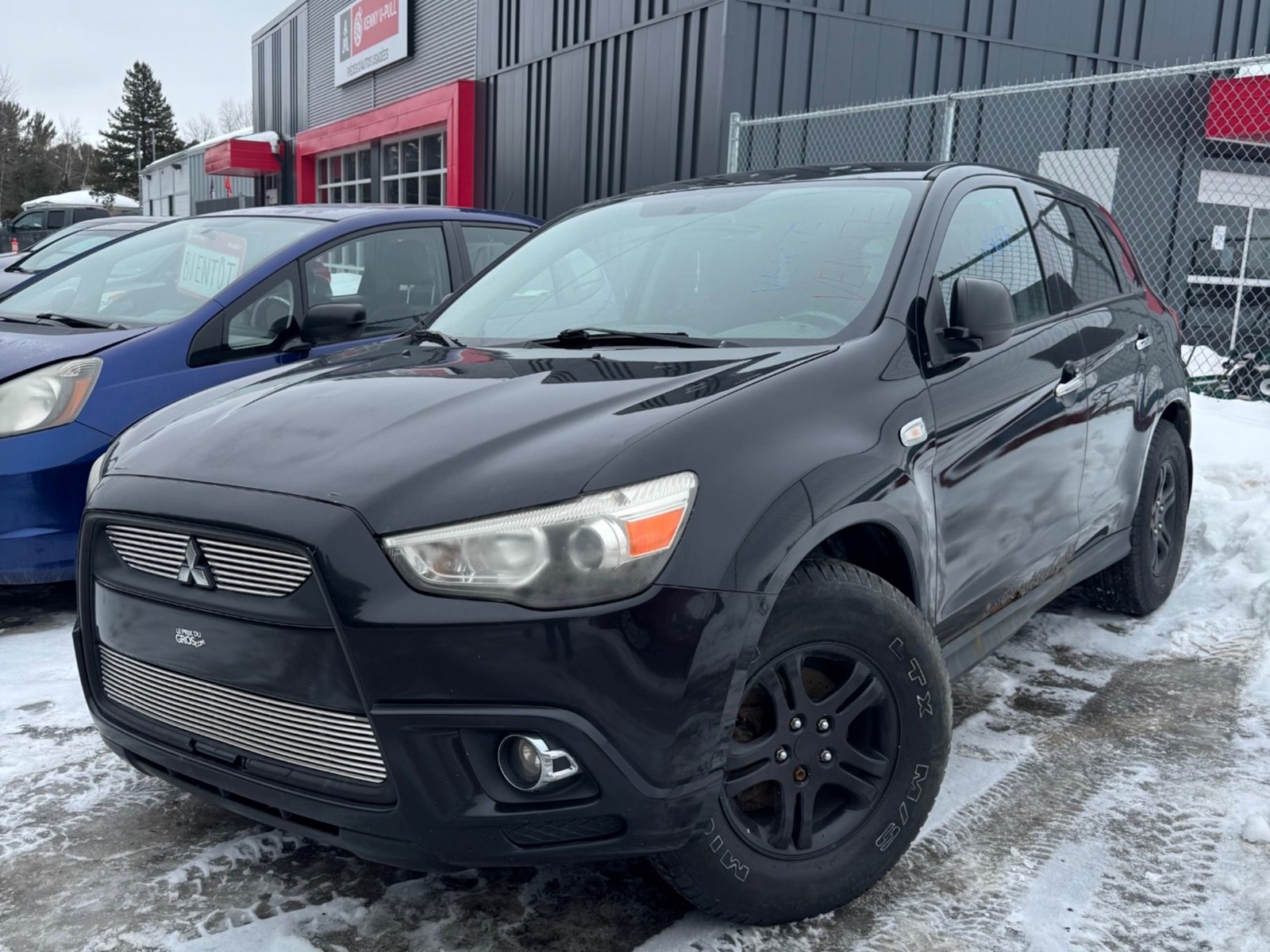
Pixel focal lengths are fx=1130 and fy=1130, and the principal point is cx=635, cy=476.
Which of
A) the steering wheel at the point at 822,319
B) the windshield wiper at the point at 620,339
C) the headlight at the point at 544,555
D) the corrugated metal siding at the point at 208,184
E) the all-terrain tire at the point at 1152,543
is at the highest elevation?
the corrugated metal siding at the point at 208,184

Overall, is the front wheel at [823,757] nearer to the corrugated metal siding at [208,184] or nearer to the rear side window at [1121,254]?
the rear side window at [1121,254]

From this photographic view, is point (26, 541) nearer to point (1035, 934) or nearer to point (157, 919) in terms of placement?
point (157, 919)

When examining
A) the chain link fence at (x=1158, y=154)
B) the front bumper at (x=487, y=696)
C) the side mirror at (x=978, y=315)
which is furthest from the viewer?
the chain link fence at (x=1158, y=154)

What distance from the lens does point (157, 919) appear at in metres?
2.40

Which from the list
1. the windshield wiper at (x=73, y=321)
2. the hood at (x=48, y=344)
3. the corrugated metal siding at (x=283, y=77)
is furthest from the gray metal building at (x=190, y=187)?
the hood at (x=48, y=344)

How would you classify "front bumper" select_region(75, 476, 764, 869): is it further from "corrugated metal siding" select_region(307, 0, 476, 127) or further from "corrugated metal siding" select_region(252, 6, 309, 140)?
"corrugated metal siding" select_region(252, 6, 309, 140)

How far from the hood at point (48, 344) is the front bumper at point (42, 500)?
11.7 inches

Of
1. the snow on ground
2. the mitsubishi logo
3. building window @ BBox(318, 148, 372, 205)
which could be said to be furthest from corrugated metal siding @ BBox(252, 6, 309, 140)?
the mitsubishi logo

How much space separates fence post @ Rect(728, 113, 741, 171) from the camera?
389 inches

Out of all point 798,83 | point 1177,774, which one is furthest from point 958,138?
point 1177,774

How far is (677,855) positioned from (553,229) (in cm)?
241

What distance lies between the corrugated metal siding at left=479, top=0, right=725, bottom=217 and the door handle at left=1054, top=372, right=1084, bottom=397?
7966 millimetres

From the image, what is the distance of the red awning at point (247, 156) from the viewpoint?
2720 cm

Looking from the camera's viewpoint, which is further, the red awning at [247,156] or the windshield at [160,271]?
the red awning at [247,156]
